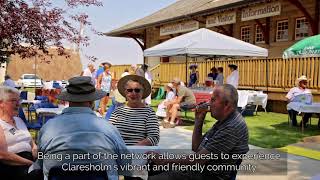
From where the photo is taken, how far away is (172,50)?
12992mm

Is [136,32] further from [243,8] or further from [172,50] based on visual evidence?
[172,50]

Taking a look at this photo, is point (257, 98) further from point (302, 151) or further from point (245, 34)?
point (245, 34)

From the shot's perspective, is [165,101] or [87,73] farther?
[87,73]

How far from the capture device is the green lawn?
9.13 metres

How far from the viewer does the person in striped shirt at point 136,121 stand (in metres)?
4.61

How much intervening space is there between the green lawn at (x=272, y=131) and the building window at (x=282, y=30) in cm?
547

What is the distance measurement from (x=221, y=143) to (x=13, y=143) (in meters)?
2.06

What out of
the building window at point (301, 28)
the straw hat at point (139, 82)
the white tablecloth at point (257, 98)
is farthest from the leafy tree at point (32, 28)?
the building window at point (301, 28)

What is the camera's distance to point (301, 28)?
17734 millimetres

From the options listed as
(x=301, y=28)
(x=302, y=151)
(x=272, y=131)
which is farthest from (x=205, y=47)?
(x=301, y=28)

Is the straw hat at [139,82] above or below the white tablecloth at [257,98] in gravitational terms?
above

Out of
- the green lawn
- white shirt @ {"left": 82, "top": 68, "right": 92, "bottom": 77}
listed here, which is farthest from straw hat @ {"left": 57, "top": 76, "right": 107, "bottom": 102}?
white shirt @ {"left": 82, "top": 68, "right": 92, "bottom": 77}

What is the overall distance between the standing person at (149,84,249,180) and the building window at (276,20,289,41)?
15305mm

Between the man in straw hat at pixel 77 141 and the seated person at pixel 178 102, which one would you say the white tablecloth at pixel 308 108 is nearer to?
the seated person at pixel 178 102
